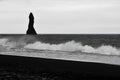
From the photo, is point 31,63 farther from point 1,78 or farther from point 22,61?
point 1,78

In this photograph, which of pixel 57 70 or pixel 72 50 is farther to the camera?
pixel 72 50

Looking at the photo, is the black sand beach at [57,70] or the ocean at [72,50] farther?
the ocean at [72,50]

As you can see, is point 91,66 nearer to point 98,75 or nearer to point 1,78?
point 98,75

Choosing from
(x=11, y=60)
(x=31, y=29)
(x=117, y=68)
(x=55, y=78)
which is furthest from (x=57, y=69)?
(x=31, y=29)

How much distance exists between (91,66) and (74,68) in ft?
2.16

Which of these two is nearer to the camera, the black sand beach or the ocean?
the black sand beach

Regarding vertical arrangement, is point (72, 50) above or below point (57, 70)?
below

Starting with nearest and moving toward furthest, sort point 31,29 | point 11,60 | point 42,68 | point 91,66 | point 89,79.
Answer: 1. point 89,79
2. point 91,66
3. point 42,68
4. point 11,60
5. point 31,29

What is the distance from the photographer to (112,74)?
924 centimetres

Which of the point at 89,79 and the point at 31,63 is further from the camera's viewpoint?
the point at 31,63

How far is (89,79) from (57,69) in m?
2.23

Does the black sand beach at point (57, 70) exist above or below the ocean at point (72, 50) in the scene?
above

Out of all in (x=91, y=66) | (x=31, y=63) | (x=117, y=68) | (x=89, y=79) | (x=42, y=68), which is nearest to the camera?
(x=89, y=79)

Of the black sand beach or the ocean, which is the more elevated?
the black sand beach
